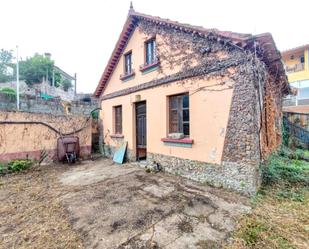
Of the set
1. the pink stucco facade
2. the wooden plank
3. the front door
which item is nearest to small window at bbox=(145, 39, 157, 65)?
the pink stucco facade

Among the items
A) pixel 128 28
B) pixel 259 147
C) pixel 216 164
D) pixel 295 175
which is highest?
pixel 128 28

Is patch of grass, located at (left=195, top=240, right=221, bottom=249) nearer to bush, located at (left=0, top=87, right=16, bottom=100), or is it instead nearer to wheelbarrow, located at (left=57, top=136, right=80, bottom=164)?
wheelbarrow, located at (left=57, top=136, right=80, bottom=164)

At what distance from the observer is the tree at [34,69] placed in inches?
907

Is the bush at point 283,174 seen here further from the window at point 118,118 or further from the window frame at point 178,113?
the window at point 118,118

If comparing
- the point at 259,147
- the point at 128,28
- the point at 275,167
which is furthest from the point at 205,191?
the point at 128,28

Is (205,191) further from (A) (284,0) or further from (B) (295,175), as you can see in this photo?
(A) (284,0)

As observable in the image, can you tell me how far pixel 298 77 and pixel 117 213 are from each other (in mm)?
20884

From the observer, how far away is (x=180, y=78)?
18.9ft

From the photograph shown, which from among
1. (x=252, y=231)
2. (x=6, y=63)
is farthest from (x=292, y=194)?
(x=6, y=63)

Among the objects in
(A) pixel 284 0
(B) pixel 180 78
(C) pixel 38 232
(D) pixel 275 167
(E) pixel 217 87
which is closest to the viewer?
(C) pixel 38 232

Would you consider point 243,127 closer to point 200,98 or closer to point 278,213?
point 200,98

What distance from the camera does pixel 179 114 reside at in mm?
5965

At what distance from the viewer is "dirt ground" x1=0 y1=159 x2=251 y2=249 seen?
107 inches

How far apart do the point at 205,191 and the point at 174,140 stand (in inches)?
76.7
